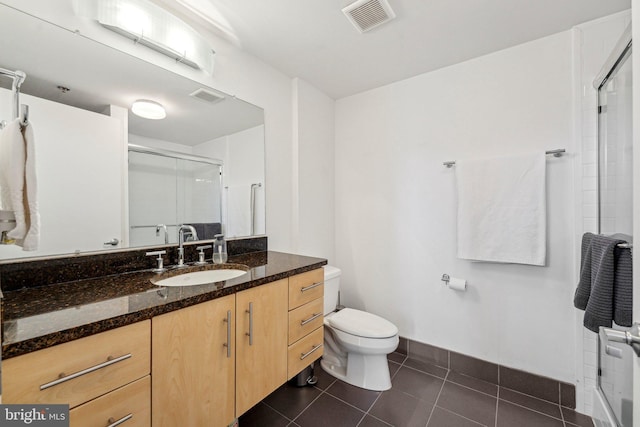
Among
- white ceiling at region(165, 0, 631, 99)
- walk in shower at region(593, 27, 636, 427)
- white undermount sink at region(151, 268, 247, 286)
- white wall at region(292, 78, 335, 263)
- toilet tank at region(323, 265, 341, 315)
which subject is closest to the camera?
walk in shower at region(593, 27, 636, 427)

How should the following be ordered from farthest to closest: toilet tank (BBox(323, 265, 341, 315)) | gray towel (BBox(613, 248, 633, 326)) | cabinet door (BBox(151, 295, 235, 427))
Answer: toilet tank (BBox(323, 265, 341, 315)) → gray towel (BBox(613, 248, 633, 326)) → cabinet door (BBox(151, 295, 235, 427))

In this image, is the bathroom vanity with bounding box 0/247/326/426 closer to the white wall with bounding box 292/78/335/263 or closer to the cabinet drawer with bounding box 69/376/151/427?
the cabinet drawer with bounding box 69/376/151/427

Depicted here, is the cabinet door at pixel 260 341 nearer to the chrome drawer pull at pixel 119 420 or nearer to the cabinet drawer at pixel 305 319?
the cabinet drawer at pixel 305 319

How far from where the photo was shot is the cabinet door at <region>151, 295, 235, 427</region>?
0.87 m

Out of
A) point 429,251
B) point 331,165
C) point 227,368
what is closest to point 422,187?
point 429,251

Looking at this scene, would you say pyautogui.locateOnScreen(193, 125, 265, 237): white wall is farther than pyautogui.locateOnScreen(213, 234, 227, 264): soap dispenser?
Yes

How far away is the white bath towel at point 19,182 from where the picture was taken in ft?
2.52

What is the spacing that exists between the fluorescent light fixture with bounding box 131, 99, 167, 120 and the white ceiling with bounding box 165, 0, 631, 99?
0.52 metres

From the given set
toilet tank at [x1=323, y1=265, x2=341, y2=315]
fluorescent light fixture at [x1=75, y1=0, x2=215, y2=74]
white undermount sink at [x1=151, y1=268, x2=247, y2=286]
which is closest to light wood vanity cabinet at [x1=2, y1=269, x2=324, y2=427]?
white undermount sink at [x1=151, y1=268, x2=247, y2=286]

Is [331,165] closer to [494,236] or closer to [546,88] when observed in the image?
[494,236]

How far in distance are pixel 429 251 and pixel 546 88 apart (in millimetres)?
1281

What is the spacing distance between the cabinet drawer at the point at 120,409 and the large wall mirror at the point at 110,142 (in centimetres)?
70

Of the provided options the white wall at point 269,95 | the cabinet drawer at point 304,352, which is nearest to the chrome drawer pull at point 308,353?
the cabinet drawer at point 304,352

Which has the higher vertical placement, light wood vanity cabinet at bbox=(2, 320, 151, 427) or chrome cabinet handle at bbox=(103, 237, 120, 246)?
chrome cabinet handle at bbox=(103, 237, 120, 246)
